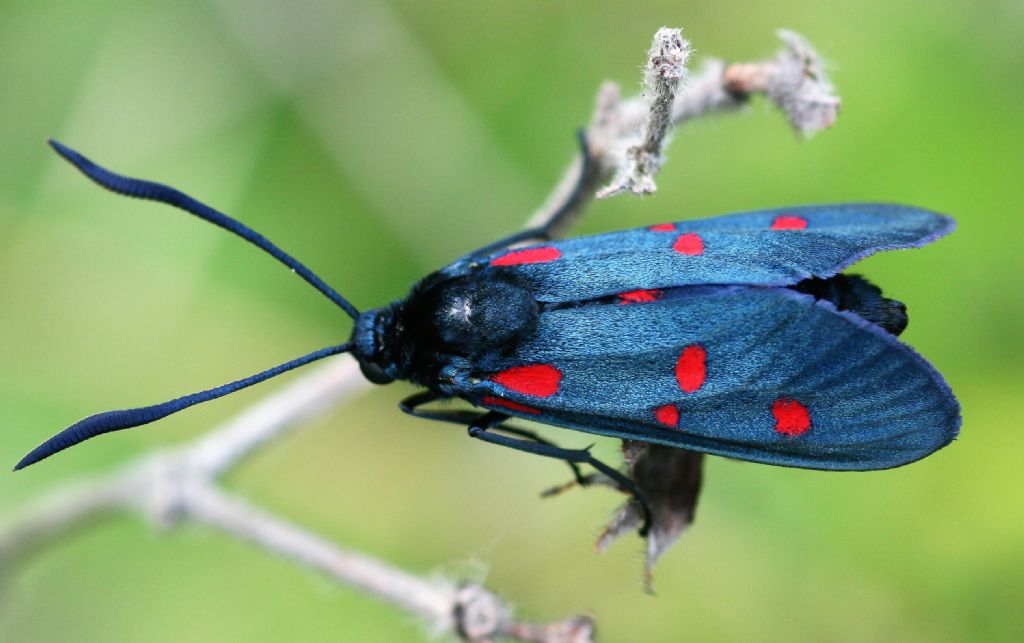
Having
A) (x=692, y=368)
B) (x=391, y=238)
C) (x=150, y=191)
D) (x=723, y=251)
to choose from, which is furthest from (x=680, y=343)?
(x=391, y=238)

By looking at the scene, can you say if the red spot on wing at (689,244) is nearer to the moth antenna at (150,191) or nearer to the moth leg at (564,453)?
the moth leg at (564,453)

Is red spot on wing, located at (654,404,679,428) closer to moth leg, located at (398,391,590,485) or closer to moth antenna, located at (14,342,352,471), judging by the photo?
moth leg, located at (398,391,590,485)

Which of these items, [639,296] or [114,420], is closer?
[114,420]

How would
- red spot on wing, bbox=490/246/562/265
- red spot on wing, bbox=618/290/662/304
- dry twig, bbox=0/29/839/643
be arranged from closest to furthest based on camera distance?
dry twig, bbox=0/29/839/643 → red spot on wing, bbox=618/290/662/304 → red spot on wing, bbox=490/246/562/265

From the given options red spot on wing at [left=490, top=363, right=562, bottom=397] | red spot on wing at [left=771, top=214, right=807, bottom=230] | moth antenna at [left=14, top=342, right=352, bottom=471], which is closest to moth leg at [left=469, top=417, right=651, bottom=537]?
red spot on wing at [left=490, top=363, right=562, bottom=397]

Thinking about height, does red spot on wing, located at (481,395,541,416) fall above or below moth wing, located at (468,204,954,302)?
below

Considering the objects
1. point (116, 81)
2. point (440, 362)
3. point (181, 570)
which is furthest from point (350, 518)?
point (116, 81)

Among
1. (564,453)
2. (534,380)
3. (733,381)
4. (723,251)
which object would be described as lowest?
(564,453)

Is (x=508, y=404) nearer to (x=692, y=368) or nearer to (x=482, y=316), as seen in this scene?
(x=482, y=316)
